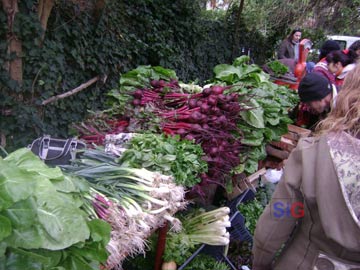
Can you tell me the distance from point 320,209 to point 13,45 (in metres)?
3.54

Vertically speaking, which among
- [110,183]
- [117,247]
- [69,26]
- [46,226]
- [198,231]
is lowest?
[198,231]

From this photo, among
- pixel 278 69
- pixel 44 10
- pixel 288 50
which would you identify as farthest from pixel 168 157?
pixel 288 50

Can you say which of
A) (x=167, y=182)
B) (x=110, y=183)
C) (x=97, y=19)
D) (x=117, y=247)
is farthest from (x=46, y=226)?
(x=97, y=19)

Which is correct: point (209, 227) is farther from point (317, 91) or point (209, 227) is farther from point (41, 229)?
point (41, 229)

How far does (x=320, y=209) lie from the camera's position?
56.9 inches

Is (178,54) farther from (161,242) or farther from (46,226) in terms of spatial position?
(46,226)

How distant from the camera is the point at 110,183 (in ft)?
7.62

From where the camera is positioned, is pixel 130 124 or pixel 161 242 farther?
pixel 130 124

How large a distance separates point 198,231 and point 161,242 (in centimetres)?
49

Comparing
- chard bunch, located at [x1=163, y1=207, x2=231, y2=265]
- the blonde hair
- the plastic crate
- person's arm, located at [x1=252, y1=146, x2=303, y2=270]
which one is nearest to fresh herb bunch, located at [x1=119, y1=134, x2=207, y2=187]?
chard bunch, located at [x1=163, y1=207, x2=231, y2=265]

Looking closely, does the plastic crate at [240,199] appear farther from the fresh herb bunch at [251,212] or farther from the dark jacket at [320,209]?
the dark jacket at [320,209]

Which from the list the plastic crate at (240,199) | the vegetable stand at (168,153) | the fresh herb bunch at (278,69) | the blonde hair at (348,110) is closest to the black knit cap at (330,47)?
the fresh herb bunch at (278,69)

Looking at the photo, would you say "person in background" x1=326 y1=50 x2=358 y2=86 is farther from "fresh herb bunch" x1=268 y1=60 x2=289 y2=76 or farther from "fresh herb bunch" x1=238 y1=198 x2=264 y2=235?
"fresh herb bunch" x1=238 y1=198 x2=264 y2=235

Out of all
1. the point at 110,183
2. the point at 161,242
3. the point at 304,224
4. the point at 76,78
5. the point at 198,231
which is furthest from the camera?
the point at 76,78
